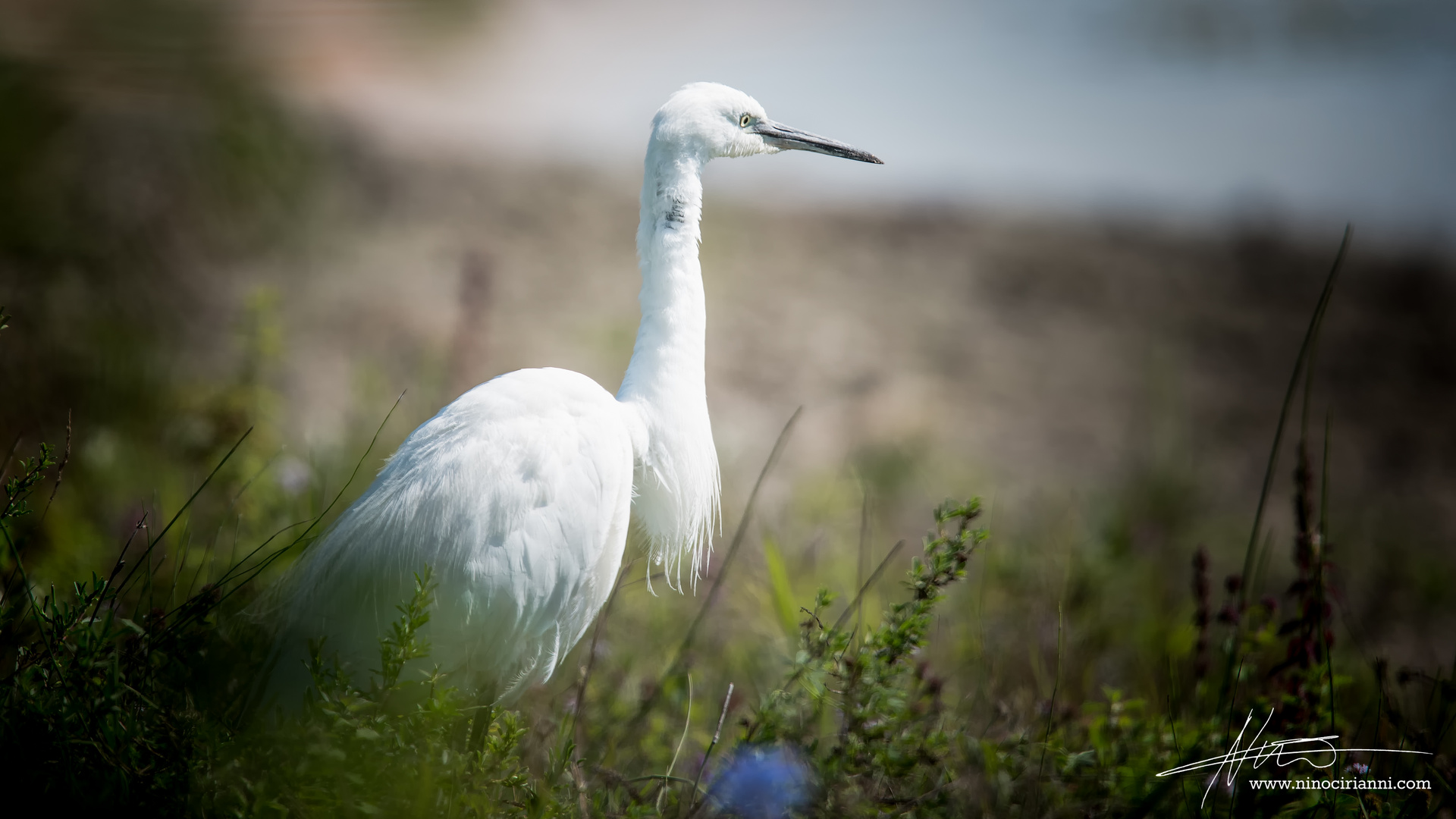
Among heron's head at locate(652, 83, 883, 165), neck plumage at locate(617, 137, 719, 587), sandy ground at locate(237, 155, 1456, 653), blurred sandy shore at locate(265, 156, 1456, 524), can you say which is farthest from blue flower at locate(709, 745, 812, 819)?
blurred sandy shore at locate(265, 156, 1456, 524)

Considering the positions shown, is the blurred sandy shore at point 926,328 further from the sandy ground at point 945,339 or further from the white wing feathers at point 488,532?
the white wing feathers at point 488,532

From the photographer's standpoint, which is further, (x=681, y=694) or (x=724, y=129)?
(x=681, y=694)

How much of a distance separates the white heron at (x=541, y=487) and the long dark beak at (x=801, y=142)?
6cm

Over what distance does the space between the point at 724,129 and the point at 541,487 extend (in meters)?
1.03

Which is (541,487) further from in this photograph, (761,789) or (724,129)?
(724,129)

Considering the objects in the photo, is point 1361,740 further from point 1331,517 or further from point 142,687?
point 142,687

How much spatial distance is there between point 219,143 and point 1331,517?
756cm

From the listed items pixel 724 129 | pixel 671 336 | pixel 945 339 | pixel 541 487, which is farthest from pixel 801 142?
pixel 945 339

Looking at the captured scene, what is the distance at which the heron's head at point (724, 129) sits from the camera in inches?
72.9

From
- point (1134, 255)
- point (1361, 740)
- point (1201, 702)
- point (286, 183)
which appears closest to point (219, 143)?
point (286, 183)

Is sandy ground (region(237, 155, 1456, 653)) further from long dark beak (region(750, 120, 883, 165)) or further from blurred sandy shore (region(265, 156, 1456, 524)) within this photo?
long dark beak (region(750, 120, 883, 165))

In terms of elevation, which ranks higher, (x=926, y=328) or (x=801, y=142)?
(x=801, y=142)

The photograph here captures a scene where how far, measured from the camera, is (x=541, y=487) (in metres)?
1.74

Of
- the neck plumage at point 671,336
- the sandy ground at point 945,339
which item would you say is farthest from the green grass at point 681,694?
the sandy ground at point 945,339
